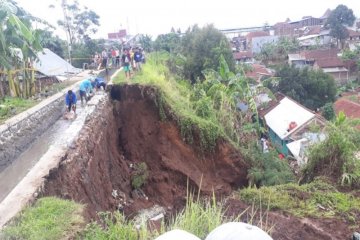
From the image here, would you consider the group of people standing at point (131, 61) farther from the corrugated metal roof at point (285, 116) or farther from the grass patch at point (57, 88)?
the corrugated metal roof at point (285, 116)

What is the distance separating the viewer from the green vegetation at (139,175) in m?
11.5

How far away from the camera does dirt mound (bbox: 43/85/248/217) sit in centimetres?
1068

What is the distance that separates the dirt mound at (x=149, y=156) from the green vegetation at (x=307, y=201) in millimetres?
3890

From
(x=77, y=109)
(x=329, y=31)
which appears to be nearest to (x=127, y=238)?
(x=77, y=109)

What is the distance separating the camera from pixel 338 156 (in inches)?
347

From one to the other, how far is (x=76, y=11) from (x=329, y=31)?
3885 cm

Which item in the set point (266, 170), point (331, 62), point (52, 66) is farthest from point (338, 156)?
point (331, 62)

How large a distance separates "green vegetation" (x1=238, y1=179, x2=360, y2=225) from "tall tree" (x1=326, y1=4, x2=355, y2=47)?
166 feet

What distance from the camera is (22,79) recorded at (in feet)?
53.1

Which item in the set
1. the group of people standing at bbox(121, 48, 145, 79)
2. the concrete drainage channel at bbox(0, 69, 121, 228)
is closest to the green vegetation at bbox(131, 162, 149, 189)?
the concrete drainage channel at bbox(0, 69, 121, 228)

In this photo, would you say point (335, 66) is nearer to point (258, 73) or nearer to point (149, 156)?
point (258, 73)

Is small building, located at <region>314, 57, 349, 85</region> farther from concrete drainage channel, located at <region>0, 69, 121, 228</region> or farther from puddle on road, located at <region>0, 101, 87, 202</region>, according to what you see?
puddle on road, located at <region>0, 101, 87, 202</region>

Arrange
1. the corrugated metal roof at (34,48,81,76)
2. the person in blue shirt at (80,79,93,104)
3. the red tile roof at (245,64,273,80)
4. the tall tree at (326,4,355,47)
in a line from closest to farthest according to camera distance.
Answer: the person in blue shirt at (80,79,93,104)
the corrugated metal roof at (34,48,81,76)
the red tile roof at (245,64,273,80)
the tall tree at (326,4,355,47)

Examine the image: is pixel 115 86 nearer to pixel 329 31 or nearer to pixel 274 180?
pixel 274 180
